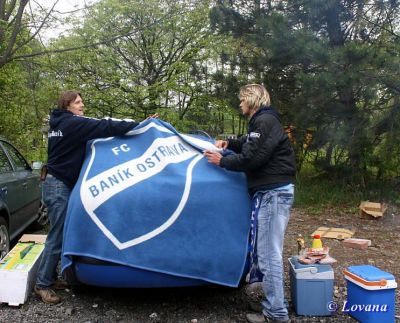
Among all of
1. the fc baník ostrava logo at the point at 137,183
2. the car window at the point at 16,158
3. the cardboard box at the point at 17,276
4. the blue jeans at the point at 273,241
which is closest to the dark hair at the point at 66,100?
the fc baník ostrava logo at the point at 137,183

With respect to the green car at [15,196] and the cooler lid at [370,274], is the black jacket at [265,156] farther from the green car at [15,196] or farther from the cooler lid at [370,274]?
the green car at [15,196]

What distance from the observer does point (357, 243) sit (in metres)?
5.95

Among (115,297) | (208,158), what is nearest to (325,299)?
(208,158)

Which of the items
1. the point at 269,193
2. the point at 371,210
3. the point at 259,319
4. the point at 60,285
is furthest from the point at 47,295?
the point at 371,210

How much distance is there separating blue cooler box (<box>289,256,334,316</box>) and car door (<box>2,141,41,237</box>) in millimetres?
3364

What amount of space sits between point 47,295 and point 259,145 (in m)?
2.25

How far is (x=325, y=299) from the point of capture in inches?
147

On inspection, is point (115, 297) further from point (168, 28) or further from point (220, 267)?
point (168, 28)

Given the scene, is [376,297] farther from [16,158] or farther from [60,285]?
[16,158]

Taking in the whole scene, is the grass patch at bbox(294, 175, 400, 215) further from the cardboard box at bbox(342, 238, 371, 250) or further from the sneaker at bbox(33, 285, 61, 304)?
the sneaker at bbox(33, 285, 61, 304)

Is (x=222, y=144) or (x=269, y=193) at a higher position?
(x=222, y=144)

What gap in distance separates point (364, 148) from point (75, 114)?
578 centimetres

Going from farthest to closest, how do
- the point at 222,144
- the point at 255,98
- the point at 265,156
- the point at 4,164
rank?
the point at 4,164 < the point at 222,144 < the point at 255,98 < the point at 265,156

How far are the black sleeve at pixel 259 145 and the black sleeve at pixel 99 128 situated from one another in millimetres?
974
